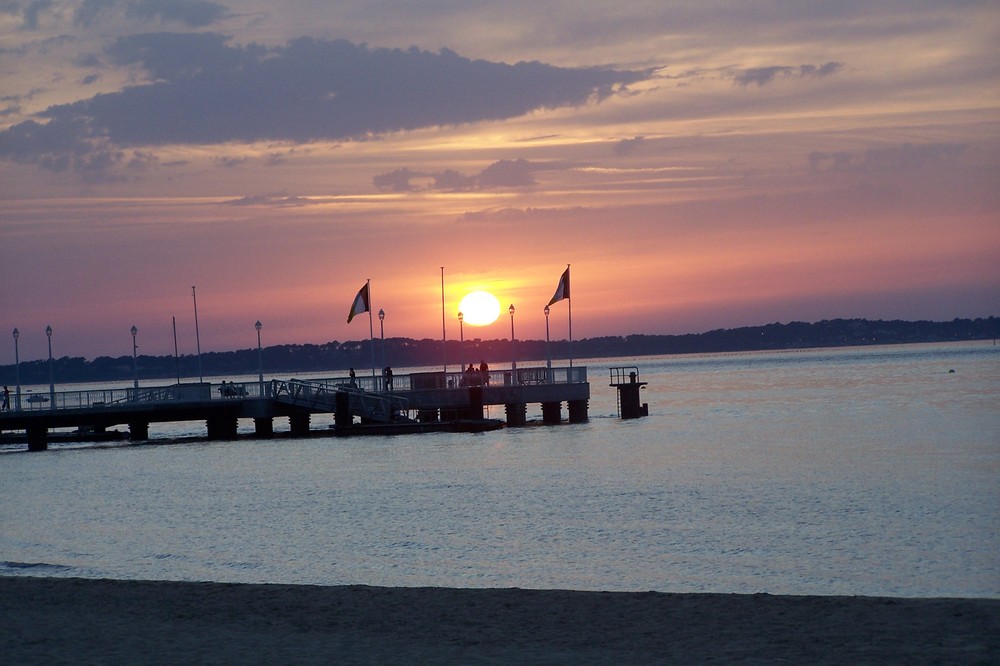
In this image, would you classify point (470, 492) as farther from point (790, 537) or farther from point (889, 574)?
point (889, 574)

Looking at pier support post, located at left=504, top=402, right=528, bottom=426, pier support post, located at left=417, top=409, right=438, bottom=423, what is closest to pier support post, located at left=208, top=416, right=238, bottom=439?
pier support post, located at left=417, top=409, right=438, bottom=423

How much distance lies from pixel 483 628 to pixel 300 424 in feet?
189

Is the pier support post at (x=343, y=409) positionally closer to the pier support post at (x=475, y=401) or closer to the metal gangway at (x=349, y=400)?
the metal gangway at (x=349, y=400)

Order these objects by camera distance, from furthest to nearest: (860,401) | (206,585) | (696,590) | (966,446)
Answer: (860,401), (966,446), (696,590), (206,585)

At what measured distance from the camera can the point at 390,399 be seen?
65062mm

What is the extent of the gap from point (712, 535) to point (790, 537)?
175 cm

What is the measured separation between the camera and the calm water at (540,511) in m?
23.6

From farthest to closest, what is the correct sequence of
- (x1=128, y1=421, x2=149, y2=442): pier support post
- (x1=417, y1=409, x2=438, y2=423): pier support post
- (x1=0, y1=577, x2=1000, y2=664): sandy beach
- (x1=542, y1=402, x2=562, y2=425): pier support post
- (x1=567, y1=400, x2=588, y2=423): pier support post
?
(x1=128, y1=421, x2=149, y2=442): pier support post < (x1=567, y1=400, x2=588, y2=423): pier support post < (x1=542, y1=402, x2=562, y2=425): pier support post < (x1=417, y1=409, x2=438, y2=423): pier support post < (x1=0, y1=577, x2=1000, y2=664): sandy beach

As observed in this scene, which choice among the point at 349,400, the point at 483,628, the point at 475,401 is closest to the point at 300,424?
the point at 349,400

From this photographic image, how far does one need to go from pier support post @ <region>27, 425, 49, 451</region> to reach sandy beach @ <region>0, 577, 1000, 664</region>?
172 feet

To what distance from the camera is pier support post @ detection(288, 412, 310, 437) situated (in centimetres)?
7044

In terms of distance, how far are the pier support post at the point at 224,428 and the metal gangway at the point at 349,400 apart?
14.6ft

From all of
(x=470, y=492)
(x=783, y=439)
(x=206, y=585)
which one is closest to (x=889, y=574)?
(x=206, y=585)

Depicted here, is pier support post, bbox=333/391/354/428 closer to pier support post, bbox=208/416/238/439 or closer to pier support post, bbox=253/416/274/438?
pier support post, bbox=208/416/238/439
